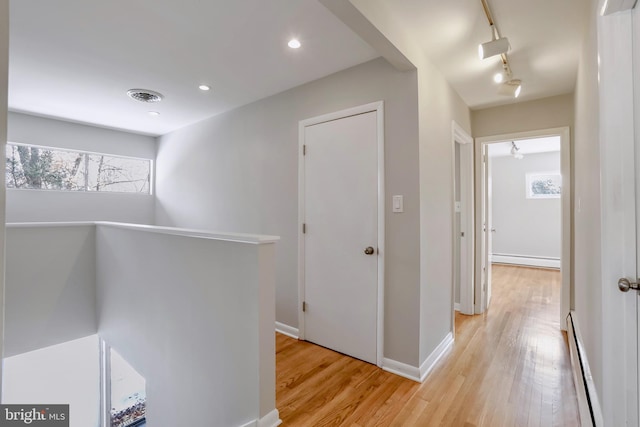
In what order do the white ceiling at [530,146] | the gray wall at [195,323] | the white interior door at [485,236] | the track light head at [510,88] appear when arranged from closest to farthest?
the gray wall at [195,323], the track light head at [510,88], the white interior door at [485,236], the white ceiling at [530,146]

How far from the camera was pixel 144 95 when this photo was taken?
323 cm

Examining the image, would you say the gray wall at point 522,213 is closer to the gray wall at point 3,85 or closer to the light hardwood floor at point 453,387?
the light hardwood floor at point 453,387

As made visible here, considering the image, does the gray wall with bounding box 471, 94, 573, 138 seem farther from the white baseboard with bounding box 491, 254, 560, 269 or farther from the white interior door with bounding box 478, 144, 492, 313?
the white baseboard with bounding box 491, 254, 560, 269

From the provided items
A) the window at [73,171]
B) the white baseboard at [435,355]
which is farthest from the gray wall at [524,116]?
the window at [73,171]

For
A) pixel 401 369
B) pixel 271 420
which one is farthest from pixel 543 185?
pixel 271 420

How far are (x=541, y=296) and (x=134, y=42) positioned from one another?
5663mm

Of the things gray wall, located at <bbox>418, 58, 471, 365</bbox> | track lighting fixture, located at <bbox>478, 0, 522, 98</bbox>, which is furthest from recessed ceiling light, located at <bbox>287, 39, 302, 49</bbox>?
track lighting fixture, located at <bbox>478, 0, 522, 98</bbox>

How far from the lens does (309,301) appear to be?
107 inches

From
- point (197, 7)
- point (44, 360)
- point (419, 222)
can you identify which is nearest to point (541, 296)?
point (419, 222)

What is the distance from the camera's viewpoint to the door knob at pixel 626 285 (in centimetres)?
114

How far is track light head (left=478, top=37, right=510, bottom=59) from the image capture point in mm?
1857

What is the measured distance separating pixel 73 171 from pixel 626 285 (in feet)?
19.6

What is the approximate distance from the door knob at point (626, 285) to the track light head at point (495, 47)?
4.97 feet

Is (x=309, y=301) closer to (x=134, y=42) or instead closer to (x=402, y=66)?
(x=402, y=66)
